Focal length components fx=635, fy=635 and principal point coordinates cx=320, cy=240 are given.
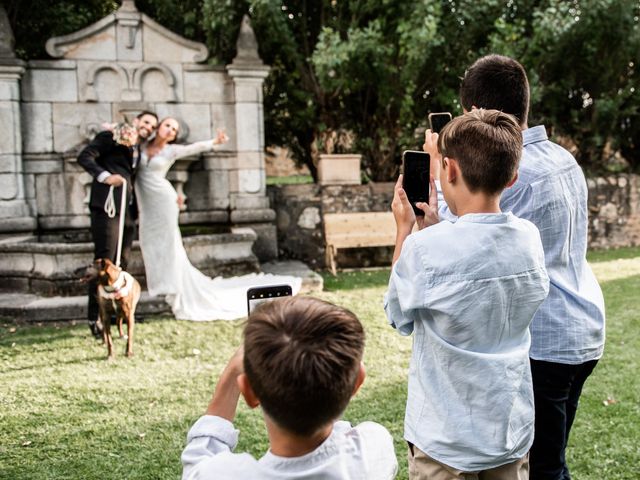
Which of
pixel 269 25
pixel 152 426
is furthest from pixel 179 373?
pixel 269 25

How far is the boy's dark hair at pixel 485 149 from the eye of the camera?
1707 mm

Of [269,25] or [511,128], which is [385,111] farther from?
[511,128]

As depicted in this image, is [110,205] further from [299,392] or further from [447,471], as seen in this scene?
[299,392]

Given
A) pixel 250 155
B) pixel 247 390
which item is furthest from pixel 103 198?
pixel 247 390

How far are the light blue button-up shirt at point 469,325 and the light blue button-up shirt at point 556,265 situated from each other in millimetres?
347

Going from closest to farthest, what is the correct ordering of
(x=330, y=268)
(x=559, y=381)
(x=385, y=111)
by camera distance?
(x=559, y=381), (x=330, y=268), (x=385, y=111)

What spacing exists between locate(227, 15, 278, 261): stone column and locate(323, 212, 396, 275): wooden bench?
81cm

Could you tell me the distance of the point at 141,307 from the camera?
6.71m

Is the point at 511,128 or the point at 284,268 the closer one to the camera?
the point at 511,128

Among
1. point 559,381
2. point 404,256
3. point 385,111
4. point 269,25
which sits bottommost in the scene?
point 559,381

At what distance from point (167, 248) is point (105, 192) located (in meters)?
1.20

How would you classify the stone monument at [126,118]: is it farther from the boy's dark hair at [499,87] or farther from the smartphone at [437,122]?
the boy's dark hair at [499,87]

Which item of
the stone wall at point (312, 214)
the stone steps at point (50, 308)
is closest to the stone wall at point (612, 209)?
the stone wall at point (312, 214)

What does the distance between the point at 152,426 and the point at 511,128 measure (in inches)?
116
